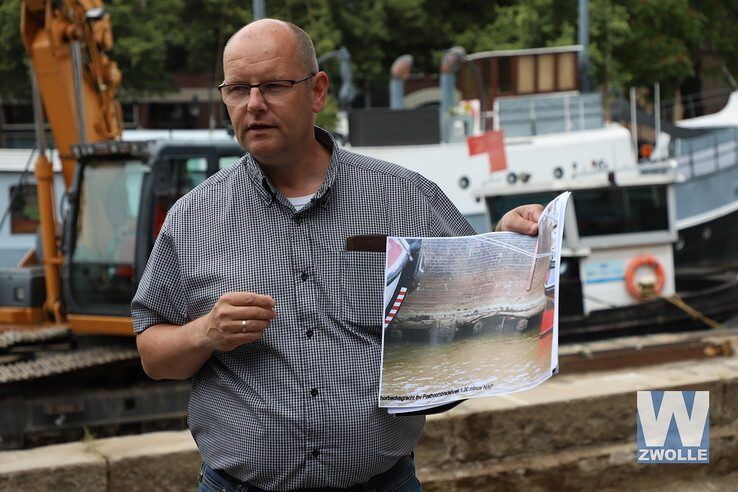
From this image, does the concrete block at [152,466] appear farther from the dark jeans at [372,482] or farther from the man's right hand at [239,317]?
the man's right hand at [239,317]

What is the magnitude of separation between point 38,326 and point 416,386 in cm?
911

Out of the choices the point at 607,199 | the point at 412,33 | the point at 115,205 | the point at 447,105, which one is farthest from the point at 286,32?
the point at 412,33

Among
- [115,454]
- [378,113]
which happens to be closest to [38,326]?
[115,454]

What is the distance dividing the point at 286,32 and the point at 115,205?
7940 mm

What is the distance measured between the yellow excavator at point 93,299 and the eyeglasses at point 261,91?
7.27 metres

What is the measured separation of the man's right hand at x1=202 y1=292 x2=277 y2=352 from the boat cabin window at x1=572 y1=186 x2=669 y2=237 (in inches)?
519

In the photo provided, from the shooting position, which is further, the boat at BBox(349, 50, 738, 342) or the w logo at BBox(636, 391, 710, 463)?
the boat at BBox(349, 50, 738, 342)

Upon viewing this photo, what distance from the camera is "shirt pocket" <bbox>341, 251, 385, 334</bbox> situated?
2697 millimetres

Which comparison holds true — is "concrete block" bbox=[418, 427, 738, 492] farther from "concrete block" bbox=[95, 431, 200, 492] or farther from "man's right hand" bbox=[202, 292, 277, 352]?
"man's right hand" bbox=[202, 292, 277, 352]

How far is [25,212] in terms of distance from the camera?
19.3 metres

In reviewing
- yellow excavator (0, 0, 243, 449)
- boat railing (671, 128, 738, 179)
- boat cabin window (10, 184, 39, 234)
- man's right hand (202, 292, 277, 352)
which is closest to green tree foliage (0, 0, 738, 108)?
boat railing (671, 128, 738, 179)

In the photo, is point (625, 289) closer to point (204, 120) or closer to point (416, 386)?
point (416, 386)

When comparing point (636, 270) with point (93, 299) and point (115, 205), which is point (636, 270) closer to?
point (115, 205)

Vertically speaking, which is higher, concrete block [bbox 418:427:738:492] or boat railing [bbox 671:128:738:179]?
concrete block [bbox 418:427:738:492]
